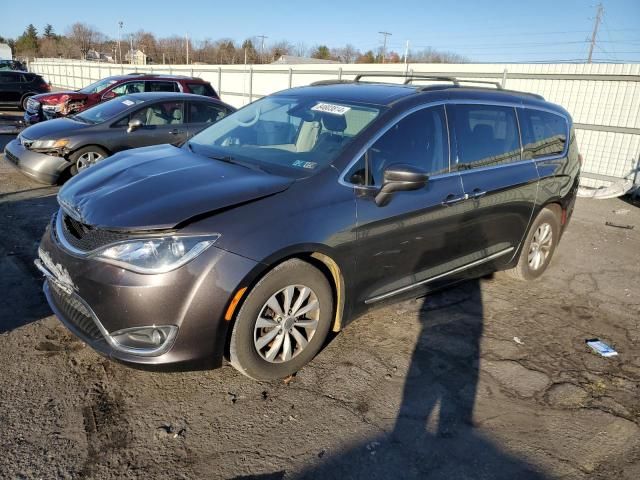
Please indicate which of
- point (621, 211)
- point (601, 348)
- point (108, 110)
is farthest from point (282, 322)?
point (621, 211)

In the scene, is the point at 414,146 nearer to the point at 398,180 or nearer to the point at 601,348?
the point at 398,180

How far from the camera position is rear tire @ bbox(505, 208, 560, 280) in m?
5.04

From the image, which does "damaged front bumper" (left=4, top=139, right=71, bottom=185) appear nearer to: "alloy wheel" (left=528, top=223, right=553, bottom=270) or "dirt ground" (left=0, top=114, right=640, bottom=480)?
"dirt ground" (left=0, top=114, right=640, bottom=480)

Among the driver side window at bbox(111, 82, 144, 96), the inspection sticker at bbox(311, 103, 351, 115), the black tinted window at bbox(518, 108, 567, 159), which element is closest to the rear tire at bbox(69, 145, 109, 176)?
the inspection sticker at bbox(311, 103, 351, 115)

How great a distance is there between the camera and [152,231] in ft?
8.77

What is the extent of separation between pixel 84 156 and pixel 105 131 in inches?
20.7

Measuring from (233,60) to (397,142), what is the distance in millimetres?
72473

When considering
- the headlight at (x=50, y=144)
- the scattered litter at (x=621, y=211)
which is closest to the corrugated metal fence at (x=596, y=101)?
the scattered litter at (x=621, y=211)

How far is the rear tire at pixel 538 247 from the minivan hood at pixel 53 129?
643 cm

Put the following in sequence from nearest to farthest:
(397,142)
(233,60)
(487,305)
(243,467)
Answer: (243,467)
(397,142)
(487,305)
(233,60)

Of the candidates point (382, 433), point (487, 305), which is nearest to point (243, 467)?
point (382, 433)

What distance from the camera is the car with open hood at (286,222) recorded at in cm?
268

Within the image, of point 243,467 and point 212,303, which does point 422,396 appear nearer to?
point 243,467

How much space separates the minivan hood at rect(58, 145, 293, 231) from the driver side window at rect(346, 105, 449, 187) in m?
0.57
